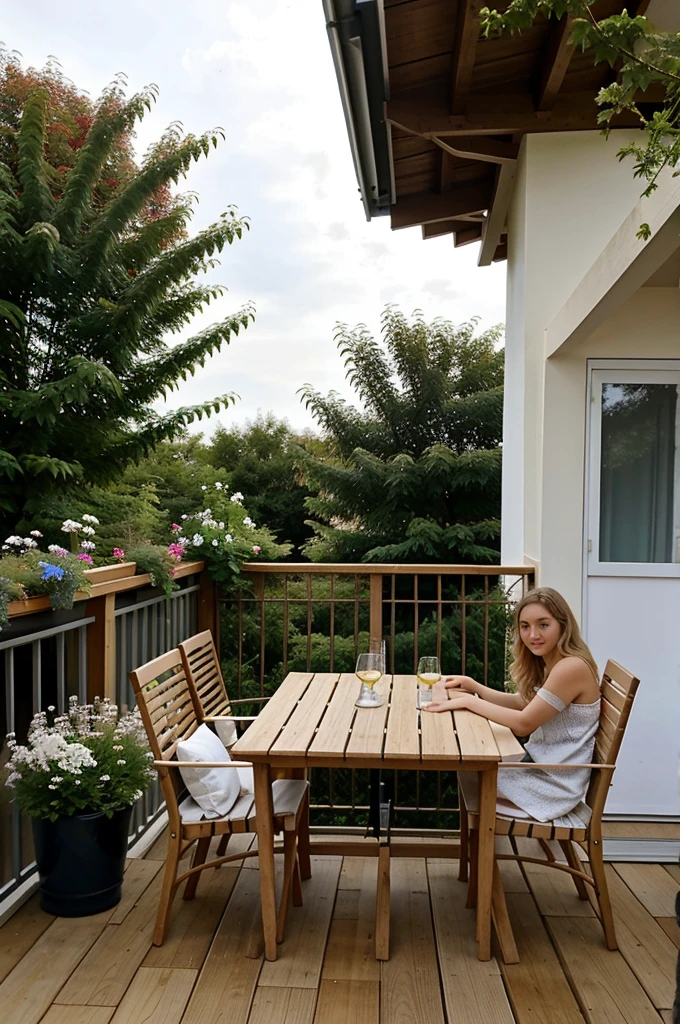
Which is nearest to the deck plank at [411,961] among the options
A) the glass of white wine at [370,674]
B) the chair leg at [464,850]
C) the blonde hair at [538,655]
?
the chair leg at [464,850]

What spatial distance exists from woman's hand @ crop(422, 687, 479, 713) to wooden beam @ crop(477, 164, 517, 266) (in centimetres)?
332

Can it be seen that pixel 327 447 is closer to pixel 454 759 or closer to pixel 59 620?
pixel 59 620

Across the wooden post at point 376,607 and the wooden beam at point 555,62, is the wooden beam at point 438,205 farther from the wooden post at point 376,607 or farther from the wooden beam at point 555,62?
the wooden post at point 376,607

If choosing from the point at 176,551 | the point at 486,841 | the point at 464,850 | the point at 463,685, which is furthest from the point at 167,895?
the point at 176,551

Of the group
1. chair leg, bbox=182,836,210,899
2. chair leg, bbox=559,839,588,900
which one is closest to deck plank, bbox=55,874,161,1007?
chair leg, bbox=182,836,210,899

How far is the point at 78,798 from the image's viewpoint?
2863 millimetres

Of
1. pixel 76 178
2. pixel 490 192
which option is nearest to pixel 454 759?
pixel 490 192

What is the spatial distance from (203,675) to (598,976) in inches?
74.0

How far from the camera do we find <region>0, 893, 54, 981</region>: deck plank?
267 cm

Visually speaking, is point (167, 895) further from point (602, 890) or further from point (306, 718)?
point (602, 890)

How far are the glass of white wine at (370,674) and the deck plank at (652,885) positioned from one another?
4.21 ft

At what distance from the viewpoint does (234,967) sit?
2.67 meters

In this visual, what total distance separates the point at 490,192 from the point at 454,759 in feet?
14.0

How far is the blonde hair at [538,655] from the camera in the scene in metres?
2.93
